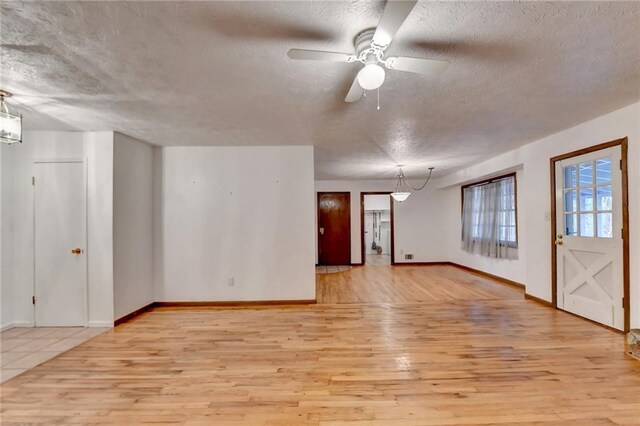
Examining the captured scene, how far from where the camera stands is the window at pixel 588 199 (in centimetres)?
313

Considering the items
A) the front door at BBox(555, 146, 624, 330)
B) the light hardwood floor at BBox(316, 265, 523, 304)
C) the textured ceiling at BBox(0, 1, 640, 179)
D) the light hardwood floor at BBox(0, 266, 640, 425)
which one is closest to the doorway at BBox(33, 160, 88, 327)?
the textured ceiling at BBox(0, 1, 640, 179)

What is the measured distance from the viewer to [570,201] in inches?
142

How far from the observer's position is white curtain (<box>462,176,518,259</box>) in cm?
540

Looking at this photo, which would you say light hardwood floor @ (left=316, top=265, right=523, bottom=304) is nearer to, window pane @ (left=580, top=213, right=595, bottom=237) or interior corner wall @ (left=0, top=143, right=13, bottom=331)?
window pane @ (left=580, top=213, right=595, bottom=237)

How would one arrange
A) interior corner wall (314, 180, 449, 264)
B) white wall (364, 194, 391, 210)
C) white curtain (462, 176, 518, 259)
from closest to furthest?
1. white curtain (462, 176, 518, 259)
2. interior corner wall (314, 180, 449, 264)
3. white wall (364, 194, 391, 210)

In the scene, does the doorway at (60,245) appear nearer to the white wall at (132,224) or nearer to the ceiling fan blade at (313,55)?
the white wall at (132,224)

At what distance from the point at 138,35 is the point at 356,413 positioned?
2.70 metres

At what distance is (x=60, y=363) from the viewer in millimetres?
2504

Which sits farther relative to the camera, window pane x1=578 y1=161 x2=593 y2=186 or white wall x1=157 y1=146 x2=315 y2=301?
white wall x1=157 y1=146 x2=315 y2=301

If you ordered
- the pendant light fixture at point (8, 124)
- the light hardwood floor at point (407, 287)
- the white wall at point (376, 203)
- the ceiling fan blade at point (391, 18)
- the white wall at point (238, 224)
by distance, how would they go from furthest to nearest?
1. the white wall at point (376, 203)
2. the light hardwood floor at point (407, 287)
3. the white wall at point (238, 224)
4. the pendant light fixture at point (8, 124)
5. the ceiling fan blade at point (391, 18)

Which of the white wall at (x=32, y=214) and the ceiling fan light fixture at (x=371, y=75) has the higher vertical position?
the ceiling fan light fixture at (x=371, y=75)

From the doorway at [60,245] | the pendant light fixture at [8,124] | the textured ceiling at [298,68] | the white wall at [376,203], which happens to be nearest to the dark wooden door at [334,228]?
the white wall at [376,203]

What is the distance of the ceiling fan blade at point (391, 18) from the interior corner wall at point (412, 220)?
6252 mm

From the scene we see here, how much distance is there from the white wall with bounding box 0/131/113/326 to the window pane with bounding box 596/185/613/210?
18.8 ft
